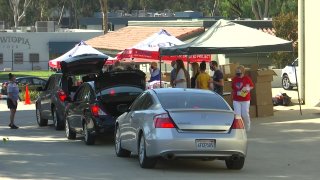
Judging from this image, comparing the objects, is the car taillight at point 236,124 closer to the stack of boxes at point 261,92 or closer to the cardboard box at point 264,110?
the stack of boxes at point 261,92

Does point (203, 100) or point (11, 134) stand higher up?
point (203, 100)

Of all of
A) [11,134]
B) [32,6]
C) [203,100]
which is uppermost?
[32,6]

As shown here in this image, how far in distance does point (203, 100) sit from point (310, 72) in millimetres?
14391

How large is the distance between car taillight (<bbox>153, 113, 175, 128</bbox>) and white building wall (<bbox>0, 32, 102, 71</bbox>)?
6865 centimetres

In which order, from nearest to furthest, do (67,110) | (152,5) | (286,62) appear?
(67,110) → (286,62) → (152,5)

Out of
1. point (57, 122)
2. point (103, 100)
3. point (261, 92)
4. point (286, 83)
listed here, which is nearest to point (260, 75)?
point (261, 92)

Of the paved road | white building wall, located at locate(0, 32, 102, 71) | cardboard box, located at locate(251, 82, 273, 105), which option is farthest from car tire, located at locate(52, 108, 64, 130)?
white building wall, located at locate(0, 32, 102, 71)

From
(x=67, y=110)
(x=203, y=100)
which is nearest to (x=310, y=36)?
(x=67, y=110)

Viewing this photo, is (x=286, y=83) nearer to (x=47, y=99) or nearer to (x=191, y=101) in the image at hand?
(x=47, y=99)

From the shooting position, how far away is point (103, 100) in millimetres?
18312

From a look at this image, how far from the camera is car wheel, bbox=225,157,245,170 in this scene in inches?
542

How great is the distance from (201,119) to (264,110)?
11491 millimetres

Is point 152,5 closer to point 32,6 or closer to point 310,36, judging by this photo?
point 32,6

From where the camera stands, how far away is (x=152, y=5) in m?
136
